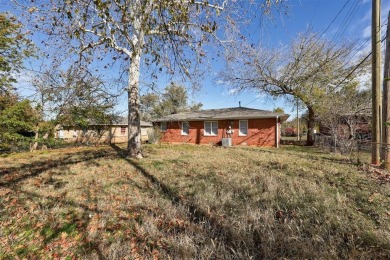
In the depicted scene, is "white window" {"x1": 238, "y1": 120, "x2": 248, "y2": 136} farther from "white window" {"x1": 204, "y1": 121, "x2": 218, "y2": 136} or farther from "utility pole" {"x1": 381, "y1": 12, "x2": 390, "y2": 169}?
"utility pole" {"x1": 381, "y1": 12, "x2": 390, "y2": 169}

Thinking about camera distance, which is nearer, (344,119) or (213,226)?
(213,226)

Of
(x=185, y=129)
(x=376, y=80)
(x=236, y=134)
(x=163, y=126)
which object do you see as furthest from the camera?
(x=163, y=126)

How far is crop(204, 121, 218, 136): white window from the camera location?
66.0 ft

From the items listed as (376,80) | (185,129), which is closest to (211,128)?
(185,129)

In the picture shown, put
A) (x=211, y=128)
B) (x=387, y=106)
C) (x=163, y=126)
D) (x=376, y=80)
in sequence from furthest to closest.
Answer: (x=163, y=126)
(x=211, y=128)
(x=376, y=80)
(x=387, y=106)

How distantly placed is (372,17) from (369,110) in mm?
10965

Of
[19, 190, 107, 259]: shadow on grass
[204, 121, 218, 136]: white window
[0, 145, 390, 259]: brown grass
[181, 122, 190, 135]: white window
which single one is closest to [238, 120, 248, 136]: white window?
[204, 121, 218, 136]: white window

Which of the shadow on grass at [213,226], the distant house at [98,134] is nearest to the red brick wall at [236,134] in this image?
the distant house at [98,134]

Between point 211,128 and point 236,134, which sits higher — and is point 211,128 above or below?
above

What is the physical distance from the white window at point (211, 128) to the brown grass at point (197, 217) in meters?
13.7

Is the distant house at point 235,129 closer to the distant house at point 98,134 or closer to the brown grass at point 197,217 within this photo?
the distant house at point 98,134

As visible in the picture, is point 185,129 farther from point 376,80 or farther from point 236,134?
point 376,80

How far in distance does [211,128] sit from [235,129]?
2.48m

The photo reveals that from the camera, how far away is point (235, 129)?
1908 centimetres
